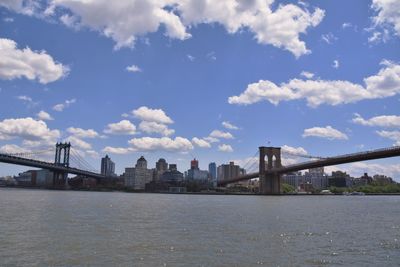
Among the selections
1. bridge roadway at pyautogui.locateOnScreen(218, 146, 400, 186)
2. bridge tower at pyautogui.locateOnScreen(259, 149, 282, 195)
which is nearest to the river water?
bridge roadway at pyautogui.locateOnScreen(218, 146, 400, 186)

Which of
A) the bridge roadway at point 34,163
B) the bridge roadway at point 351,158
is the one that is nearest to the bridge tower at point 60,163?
the bridge roadway at point 34,163

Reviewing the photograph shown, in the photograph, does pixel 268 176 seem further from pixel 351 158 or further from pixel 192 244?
pixel 192 244

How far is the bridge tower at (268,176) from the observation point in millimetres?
116938

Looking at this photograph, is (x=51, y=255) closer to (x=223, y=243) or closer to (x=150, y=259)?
(x=150, y=259)

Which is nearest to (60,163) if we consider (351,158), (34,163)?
(34,163)

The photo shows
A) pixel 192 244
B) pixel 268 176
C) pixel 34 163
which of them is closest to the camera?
pixel 192 244

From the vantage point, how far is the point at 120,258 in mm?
17531

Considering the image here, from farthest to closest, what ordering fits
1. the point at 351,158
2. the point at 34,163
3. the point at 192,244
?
the point at 34,163
the point at 351,158
the point at 192,244

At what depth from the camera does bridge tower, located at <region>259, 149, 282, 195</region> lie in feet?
384

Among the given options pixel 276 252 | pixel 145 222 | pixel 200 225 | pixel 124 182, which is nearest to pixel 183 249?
pixel 276 252

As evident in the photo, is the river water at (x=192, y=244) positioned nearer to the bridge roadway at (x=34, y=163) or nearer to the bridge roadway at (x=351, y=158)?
the bridge roadway at (x=351, y=158)

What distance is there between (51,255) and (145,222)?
13443 millimetres

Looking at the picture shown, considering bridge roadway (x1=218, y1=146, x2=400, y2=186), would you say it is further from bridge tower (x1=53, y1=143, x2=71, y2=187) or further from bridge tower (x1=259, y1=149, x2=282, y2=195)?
bridge tower (x1=53, y1=143, x2=71, y2=187)

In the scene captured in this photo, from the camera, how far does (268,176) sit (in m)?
118
